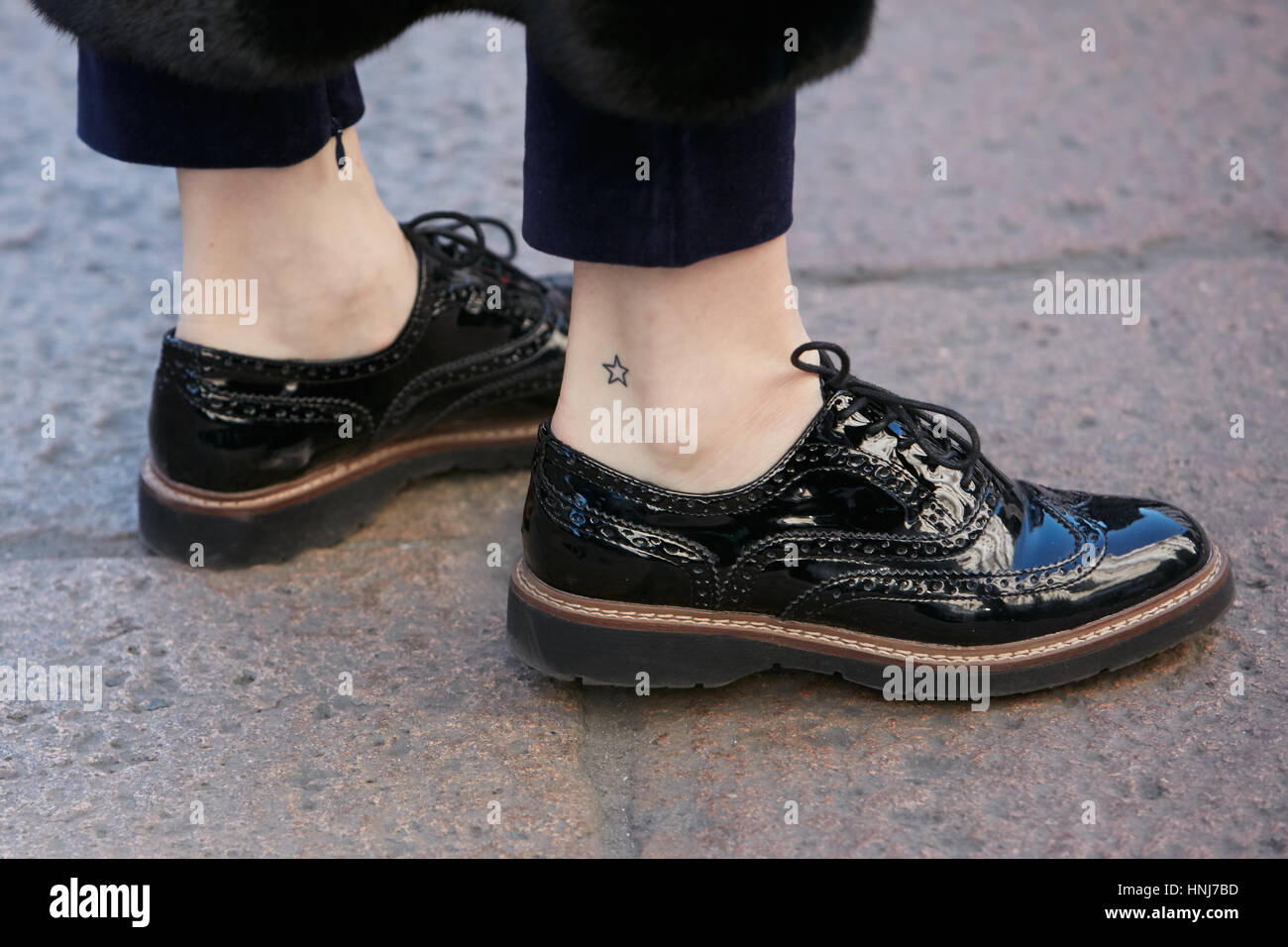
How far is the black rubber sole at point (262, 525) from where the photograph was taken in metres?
1.39

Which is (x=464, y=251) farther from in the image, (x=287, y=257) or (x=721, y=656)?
(x=721, y=656)

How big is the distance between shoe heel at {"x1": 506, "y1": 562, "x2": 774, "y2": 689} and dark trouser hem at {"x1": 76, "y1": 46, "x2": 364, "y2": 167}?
535 millimetres

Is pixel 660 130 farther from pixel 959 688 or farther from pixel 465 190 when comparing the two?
pixel 465 190

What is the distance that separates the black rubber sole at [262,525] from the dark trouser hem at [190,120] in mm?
380

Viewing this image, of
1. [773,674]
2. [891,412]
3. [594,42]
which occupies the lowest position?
[773,674]

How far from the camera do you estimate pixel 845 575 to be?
1138 mm

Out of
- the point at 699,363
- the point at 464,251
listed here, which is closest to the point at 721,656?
the point at 699,363

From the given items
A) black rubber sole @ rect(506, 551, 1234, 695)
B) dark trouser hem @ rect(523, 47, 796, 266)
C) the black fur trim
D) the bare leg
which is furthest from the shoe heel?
the black fur trim

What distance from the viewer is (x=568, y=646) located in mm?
1158

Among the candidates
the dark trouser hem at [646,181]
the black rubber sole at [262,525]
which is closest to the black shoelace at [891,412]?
the dark trouser hem at [646,181]

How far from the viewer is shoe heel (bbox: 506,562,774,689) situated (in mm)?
1151

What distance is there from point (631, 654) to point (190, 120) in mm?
681
